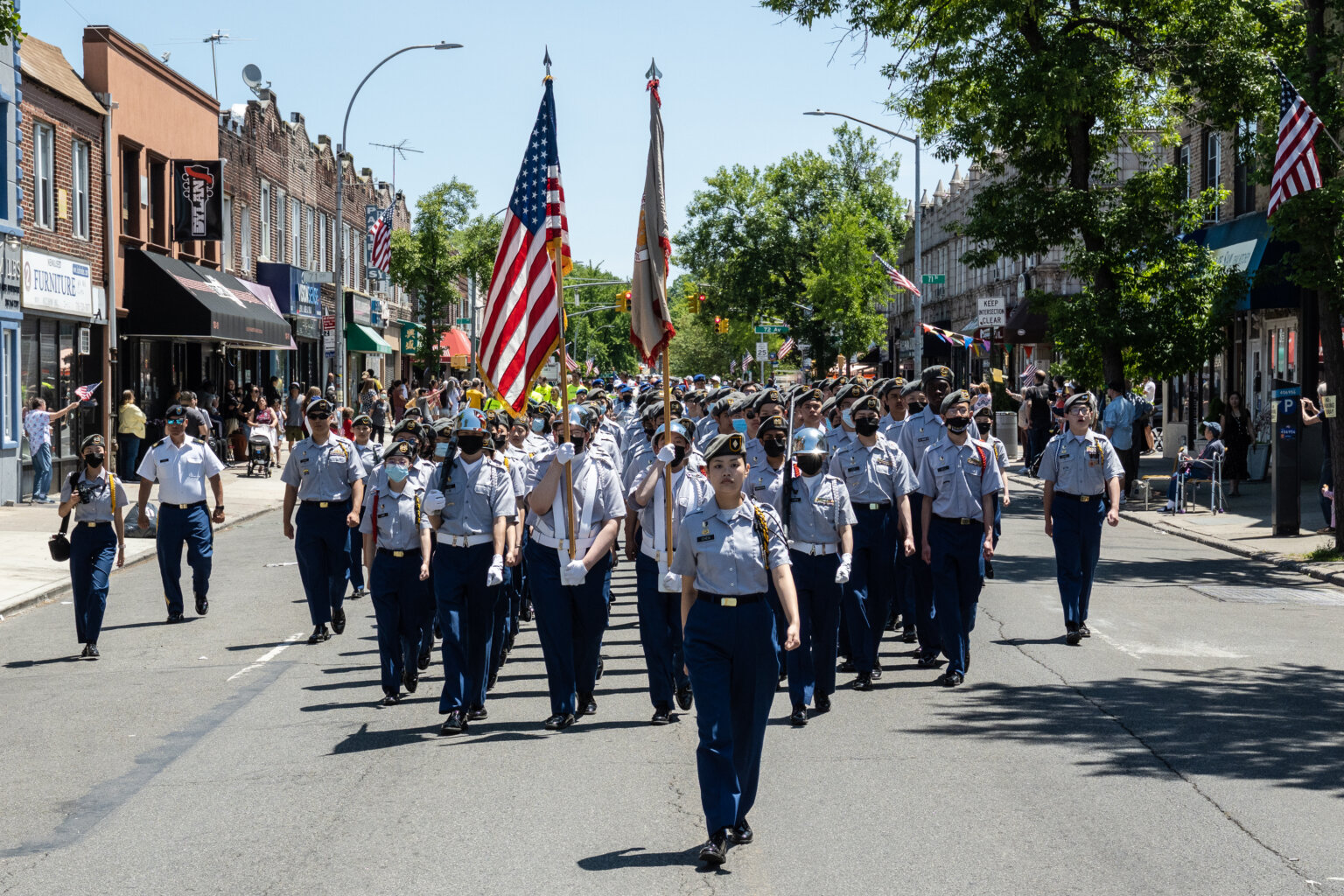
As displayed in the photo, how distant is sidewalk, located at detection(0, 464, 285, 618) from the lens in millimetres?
16203

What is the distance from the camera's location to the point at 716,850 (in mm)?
6402

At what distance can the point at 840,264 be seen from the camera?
5944 centimetres

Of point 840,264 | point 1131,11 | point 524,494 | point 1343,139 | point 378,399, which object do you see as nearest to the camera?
point 524,494

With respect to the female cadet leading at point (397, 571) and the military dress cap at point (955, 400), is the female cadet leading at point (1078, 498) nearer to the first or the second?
the military dress cap at point (955, 400)

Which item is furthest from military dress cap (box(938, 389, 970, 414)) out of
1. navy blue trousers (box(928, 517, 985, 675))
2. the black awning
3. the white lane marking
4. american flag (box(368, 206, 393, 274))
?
american flag (box(368, 206, 393, 274))

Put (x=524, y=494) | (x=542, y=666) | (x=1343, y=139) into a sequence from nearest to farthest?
(x=524, y=494) < (x=542, y=666) < (x=1343, y=139)

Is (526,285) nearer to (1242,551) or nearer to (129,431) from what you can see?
(1242,551)

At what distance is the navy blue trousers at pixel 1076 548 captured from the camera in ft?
39.9

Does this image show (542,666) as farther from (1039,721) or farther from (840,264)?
(840,264)

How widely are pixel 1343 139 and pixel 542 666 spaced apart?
42.4ft

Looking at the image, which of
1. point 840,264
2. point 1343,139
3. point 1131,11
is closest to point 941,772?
point 1343,139

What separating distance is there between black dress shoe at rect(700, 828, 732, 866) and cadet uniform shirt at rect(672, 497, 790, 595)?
1064mm

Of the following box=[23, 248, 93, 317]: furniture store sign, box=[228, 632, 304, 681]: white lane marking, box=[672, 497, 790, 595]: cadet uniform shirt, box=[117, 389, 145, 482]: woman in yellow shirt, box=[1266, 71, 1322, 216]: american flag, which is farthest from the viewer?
box=[117, 389, 145, 482]: woman in yellow shirt

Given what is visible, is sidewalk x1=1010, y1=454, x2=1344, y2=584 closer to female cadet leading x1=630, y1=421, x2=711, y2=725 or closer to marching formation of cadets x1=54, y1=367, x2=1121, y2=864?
marching formation of cadets x1=54, y1=367, x2=1121, y2=864
